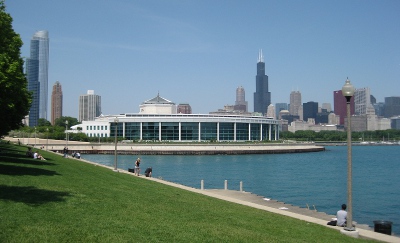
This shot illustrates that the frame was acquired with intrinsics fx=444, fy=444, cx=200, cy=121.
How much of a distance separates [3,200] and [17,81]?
1202cm

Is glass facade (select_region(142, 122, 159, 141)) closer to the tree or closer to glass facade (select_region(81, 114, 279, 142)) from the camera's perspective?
glass facade (select_region(81, 114, 279, 142))

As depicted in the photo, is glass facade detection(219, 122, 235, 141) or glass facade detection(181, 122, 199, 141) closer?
glass facade detection(181, 122, 199, 141)

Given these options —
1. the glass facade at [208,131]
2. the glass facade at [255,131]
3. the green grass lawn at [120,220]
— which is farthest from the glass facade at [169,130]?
the green grass lawn at [120,220]

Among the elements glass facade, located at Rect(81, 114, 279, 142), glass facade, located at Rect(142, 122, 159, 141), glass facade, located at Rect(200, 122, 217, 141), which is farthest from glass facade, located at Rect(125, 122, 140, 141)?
glass facade, located at Rect(200, 122, 217, 141)

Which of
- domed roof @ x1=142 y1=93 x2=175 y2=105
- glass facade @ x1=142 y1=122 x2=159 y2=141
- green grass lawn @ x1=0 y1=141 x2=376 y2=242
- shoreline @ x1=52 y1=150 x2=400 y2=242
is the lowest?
shoreline @ x1=52 y1=150 x2=400 y2=242

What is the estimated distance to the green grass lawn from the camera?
12.1 m

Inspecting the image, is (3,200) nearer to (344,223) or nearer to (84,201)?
(84,201)

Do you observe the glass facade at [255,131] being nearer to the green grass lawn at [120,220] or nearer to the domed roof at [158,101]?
the domed roof at [158,101]

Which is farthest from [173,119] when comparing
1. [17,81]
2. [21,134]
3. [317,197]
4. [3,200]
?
[3,200]

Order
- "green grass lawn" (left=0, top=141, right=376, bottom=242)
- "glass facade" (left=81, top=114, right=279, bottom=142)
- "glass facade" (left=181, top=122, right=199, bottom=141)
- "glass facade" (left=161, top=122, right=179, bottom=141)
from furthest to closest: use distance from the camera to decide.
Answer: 1. "glass facade" (left=181, top=122, right=199, bottom=141)
2. "glass facade" (left=161, top=122, right=179, bottom=141)
3. "glass facade" (left=81, top=114, right=279, bottom=142)
4. "green grass lawn" (left=0, top=141, right=376, bottom=242)

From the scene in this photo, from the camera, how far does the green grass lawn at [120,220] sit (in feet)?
39.8

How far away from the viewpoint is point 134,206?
56.4 ft

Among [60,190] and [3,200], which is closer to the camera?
[3,200]

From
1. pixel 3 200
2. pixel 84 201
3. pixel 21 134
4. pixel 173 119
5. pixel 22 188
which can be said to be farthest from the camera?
pixel 173 119
